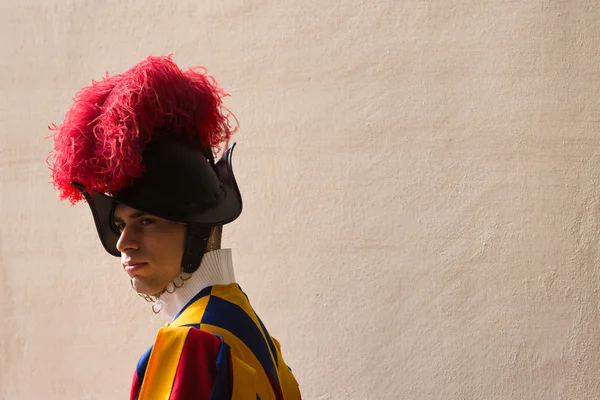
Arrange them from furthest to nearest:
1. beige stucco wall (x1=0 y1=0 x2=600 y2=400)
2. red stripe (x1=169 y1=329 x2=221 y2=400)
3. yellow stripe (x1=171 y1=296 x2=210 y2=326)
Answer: beige stucco wall (x1=0 y1=0 x2=600 y2=400), yellow stripe (x1=171 y1=296 x2=210 y2=326), red stripe (x1=169 y1=329 x2=221 y2=400)

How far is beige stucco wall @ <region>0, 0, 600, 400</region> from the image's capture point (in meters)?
1.93

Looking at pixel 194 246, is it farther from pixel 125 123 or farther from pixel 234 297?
pixel 125 123

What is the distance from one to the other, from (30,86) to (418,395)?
129 centimetres

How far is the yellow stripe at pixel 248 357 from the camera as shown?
1393mm

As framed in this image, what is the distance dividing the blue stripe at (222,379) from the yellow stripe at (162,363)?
0.20 ft

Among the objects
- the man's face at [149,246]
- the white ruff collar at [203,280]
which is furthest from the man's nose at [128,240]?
the white ruff collar at [203,280]

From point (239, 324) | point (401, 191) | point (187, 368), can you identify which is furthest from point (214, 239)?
point (401, 191)

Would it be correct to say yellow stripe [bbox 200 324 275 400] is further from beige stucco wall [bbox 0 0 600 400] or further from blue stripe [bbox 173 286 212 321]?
beige stucco wall [bbox 0 0 600 400]

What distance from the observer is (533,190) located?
1952mm

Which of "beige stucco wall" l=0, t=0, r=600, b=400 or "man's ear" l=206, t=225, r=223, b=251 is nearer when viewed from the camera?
"man's ear" l=206, t=225, r=223, b=251

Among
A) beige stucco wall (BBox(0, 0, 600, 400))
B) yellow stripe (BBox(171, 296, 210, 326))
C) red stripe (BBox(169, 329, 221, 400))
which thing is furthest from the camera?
beige stucco wall (BBox(0, 0, 600, 400))

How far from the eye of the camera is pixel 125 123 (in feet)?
4.58

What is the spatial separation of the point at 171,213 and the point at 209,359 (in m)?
0.24

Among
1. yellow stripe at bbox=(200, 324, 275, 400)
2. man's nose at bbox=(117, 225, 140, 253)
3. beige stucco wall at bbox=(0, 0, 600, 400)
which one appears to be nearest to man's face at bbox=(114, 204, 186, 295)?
man's nose at bbox=(117, 225, 140, 253)
